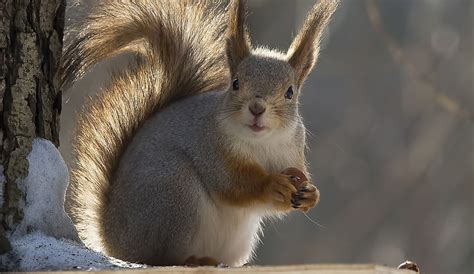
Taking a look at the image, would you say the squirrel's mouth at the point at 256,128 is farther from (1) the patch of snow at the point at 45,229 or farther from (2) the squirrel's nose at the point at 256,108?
(1) the patch of snow at the point at 45,229

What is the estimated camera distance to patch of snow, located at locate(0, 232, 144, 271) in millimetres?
2203

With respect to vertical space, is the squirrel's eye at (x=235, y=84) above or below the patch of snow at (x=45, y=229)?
above

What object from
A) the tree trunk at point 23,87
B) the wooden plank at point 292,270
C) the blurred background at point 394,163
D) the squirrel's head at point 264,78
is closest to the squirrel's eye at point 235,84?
the squirrel's head at point 264,78

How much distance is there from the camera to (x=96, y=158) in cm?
303

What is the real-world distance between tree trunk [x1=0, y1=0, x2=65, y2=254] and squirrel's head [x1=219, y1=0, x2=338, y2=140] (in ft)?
1.65

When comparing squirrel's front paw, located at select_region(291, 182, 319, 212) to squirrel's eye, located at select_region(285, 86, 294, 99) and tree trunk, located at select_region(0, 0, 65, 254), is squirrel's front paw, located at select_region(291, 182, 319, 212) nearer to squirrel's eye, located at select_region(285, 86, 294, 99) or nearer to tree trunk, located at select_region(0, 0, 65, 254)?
squirrel's eye, located at select_region(285, 86, 294, 99)

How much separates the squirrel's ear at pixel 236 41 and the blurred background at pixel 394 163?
19.3 feet

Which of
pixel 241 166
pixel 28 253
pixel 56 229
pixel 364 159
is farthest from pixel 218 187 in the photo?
pixel 364 159

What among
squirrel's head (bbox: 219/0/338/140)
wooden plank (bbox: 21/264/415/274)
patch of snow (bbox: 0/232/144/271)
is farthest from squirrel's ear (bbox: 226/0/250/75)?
wooden plank (bbox: 21/264/415/274)

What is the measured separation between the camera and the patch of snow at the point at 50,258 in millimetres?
2203

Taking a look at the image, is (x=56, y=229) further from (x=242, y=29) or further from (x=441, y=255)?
(x=441, y=255)

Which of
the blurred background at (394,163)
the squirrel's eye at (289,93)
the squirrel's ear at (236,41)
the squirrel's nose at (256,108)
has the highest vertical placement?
the squirrel's ear at (236,41)

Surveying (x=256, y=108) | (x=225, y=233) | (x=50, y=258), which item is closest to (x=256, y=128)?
(x=256, y=108)

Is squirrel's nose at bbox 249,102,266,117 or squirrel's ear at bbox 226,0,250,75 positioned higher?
squirrel's ear at bbox 226,0,250,75
